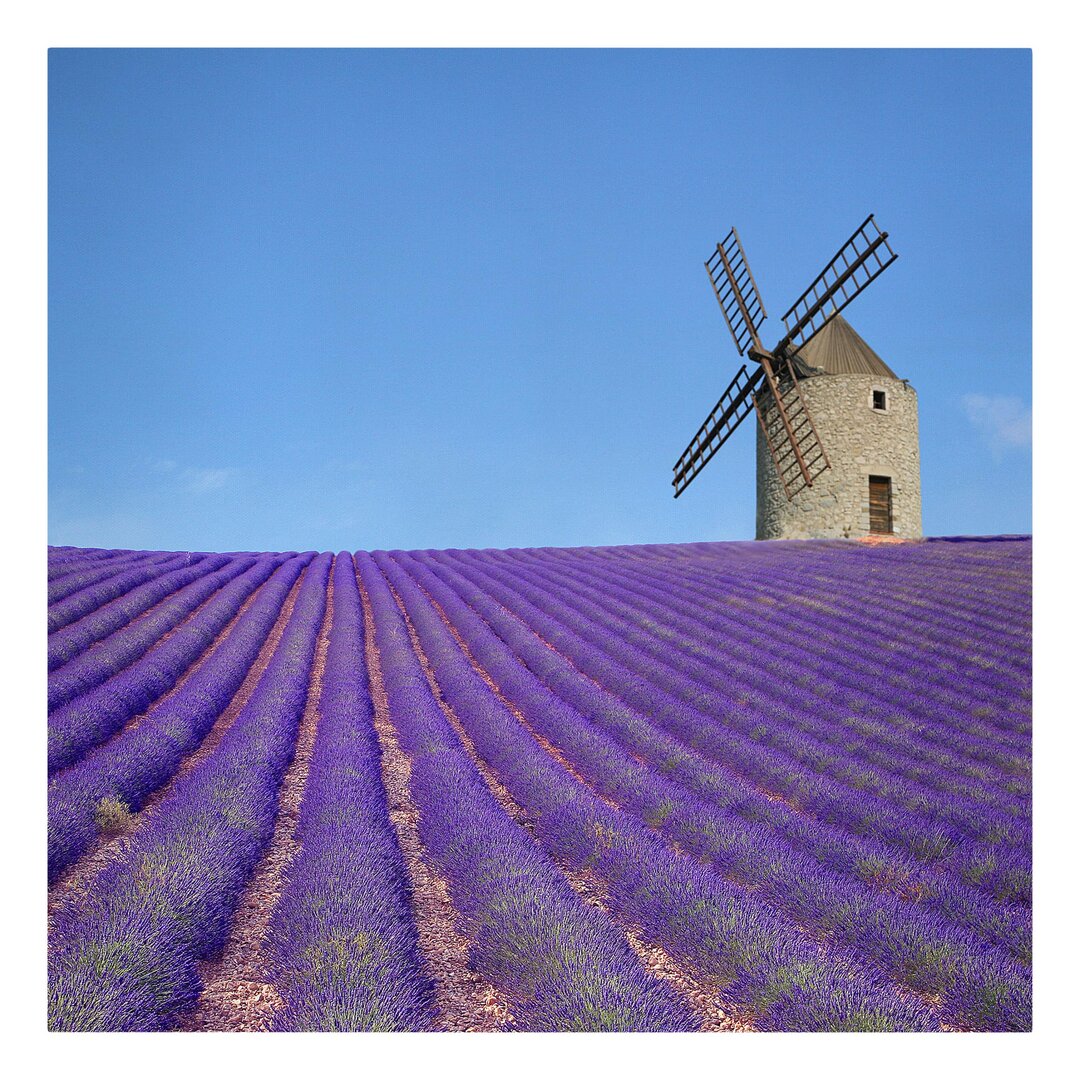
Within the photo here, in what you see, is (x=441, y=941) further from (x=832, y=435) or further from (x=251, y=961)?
(x=832, y=435)

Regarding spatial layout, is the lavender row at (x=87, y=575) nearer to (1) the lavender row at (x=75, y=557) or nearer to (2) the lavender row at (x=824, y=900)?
(1) the lavender row at (x=75, y=557)

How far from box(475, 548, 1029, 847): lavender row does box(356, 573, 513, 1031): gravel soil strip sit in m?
2.30

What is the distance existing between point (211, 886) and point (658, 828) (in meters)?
1.96

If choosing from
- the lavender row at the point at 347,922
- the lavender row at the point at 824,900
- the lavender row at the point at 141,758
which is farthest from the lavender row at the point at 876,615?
the lavender row at the point at 141,758

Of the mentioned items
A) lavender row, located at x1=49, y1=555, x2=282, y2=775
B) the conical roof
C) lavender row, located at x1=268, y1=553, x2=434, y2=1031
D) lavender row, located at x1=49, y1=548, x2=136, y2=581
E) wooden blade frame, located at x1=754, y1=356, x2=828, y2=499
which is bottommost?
lavender row, located at x1=268, y1=553, x2=434, y2=1031

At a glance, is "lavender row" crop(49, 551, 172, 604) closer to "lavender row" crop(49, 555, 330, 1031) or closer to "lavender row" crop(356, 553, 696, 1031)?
"lavender row" crop(49, 555, 330, 1031)

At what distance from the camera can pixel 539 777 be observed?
3900 mm

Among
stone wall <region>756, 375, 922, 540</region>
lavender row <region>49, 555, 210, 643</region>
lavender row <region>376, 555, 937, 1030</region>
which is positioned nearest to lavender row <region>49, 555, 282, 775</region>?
lavender row <region>49, 555, 210, 643</region>

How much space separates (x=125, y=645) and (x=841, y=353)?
16.8 metres

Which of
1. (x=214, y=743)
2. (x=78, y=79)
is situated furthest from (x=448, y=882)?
(x=78, y=79)

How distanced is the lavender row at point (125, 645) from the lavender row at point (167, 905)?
4.07 ft

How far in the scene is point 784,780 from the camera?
159 inches

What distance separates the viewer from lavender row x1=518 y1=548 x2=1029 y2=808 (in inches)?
159

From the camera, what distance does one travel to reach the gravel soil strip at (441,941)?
214 centimetres
